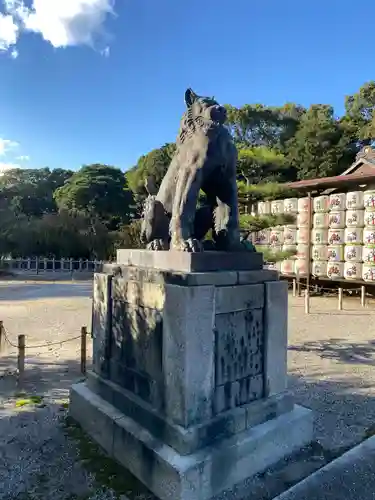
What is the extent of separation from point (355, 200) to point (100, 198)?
24649 mm

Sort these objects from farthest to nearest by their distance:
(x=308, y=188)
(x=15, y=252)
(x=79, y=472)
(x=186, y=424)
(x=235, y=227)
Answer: (x=15, y=252)
(x=308, y=188)
(x=235, y=227)
(x=79, y=472)
(x=186, y=424)

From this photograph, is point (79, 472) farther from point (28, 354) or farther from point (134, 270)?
point (28, 354)

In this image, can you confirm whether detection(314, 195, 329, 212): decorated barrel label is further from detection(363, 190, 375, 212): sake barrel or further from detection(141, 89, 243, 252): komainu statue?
detection(141, 89, 243, 252): komainu statue

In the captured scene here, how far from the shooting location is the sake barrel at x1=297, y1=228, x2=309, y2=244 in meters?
17.0

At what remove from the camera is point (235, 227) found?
4.00 meters

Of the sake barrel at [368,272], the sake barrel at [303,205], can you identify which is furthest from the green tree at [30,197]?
the sake barrel at [368,272]

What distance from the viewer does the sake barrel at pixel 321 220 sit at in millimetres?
16219

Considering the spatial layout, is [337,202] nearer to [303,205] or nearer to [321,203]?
[321,203]

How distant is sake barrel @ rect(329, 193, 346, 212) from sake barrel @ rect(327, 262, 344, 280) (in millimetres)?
2271

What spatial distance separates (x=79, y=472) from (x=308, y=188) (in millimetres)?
16207

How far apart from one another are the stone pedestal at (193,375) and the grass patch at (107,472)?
76 millimetres

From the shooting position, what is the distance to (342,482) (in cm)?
317

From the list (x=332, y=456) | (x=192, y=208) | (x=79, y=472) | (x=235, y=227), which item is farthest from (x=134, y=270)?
(x=332, y=456)

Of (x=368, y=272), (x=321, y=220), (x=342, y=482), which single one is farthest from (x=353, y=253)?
(x=342, y=482)
